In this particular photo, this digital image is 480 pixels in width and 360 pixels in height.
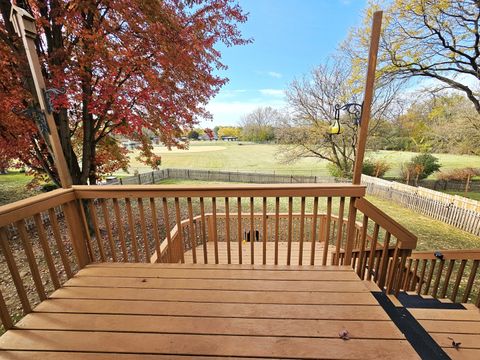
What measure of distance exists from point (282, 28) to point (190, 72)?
8.45 ft

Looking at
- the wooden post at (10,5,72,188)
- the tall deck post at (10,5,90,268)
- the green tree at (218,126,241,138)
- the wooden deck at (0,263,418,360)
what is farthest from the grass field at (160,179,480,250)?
the green tree at (218,126,241,138)

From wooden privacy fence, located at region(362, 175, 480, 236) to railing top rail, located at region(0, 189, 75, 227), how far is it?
10119mm

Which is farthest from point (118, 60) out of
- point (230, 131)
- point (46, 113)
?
point (230, 131)

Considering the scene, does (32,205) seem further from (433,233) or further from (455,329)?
(433,233)

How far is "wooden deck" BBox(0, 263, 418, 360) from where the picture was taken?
1.32 m

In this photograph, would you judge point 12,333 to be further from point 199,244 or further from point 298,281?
point 199,244

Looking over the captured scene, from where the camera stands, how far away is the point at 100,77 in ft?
14.0

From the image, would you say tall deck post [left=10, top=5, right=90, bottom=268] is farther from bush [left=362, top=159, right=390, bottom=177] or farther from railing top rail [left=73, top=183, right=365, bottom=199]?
bush [left=362, top=159, right=390, bottom=177]

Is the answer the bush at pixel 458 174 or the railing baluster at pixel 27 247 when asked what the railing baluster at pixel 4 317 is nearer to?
the railing baluster at pixel 27 247

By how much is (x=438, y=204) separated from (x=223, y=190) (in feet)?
31.1

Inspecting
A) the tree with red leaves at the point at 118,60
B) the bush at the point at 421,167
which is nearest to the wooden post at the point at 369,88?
the tree with red leaves at the point at 118,60

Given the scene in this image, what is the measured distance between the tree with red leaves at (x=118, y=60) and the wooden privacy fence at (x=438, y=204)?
28.5 feet

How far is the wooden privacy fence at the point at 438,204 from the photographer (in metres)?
6.87

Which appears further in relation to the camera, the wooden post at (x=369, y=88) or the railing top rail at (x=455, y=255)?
the railing top rail at (x=455, y=255)
